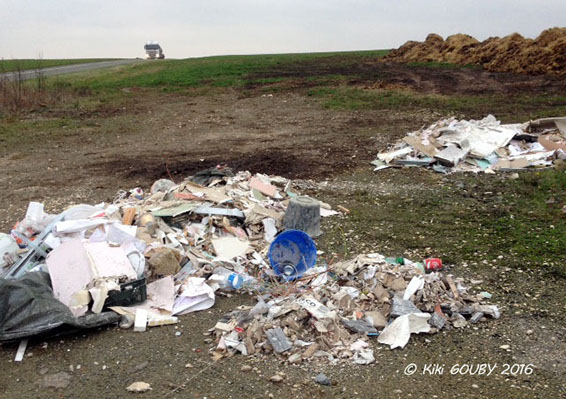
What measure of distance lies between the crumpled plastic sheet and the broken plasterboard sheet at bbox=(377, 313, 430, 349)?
2.47m

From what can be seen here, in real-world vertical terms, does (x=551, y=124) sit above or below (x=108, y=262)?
above

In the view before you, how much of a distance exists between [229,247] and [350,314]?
73.7 inches

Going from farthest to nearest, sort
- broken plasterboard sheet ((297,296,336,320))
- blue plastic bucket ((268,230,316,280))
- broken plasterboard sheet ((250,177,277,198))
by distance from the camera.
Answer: broken plasterboard sheet ((250,177,277,198)) < blue plastic bucket ((268,230,316,280)) < broken plasterboard sheet ((297,296,336,320))

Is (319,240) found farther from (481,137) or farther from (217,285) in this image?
(481,137)

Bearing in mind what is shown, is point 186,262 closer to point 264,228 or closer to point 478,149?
point 264,228

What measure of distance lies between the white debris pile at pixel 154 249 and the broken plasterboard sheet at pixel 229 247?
1 centimetres

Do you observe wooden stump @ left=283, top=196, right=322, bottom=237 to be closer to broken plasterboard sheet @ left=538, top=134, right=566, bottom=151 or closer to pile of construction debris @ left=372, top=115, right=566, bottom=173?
pile of construction debris @ left=372, top=115, right=566, bottom=173

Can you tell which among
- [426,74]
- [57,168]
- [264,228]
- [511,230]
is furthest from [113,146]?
[426,74]

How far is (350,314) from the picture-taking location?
13.6ft

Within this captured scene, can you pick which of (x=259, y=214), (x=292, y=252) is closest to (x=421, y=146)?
(x=259, y=214)

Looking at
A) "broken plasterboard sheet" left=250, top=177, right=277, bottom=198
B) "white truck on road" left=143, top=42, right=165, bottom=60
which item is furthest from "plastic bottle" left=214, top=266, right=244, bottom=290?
"white truck on road" left=143, top=42, right=165, bottom=60

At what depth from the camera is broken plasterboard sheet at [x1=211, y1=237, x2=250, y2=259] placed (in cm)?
536

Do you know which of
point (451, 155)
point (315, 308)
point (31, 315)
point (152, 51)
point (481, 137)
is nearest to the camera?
point (31, 315)

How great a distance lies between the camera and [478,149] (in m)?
9.02
